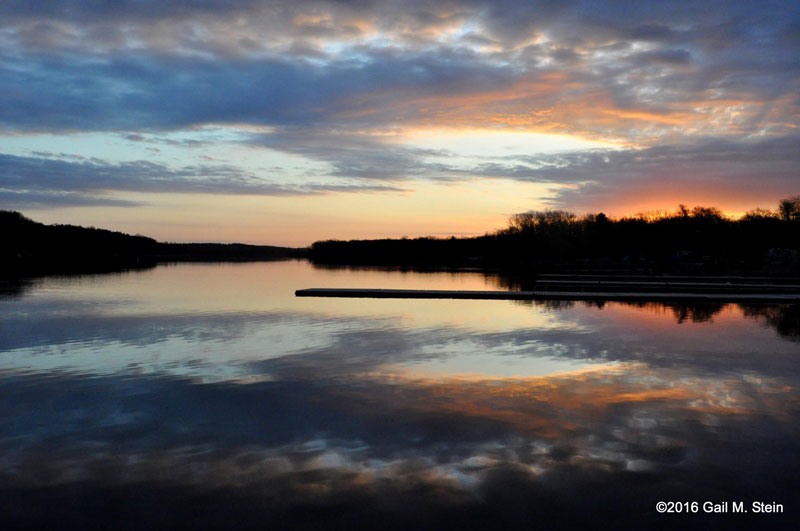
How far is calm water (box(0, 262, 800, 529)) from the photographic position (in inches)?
183

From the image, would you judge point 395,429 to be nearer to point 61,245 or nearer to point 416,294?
point 416,294

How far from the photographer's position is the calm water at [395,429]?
183 inches

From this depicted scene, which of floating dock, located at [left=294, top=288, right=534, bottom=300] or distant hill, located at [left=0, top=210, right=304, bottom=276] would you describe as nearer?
floating dock, located at [left=294, top=288, right=534, bottom=300]

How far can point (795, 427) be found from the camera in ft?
21.2

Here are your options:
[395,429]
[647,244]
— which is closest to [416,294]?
[395,429]

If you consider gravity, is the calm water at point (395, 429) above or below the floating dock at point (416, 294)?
below

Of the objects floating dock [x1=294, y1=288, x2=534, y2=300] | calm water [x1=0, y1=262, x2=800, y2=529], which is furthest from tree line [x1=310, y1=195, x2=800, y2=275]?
calm water [x1=0, y1=262, x2=800, y2=529]

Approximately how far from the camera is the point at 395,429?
6.47 m

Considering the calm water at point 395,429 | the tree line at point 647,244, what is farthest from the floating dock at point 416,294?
the tree line at point 647,244

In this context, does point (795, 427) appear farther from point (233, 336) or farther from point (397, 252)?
point (397, 252)

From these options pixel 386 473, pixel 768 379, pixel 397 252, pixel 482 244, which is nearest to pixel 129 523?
pixel 386 473

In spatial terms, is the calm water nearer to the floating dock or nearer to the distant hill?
the floating dock

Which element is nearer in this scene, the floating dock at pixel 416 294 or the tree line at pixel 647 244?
the floating dock at pixel 416 294

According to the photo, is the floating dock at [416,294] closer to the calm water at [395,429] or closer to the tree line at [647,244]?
the calm water at [395,429]
